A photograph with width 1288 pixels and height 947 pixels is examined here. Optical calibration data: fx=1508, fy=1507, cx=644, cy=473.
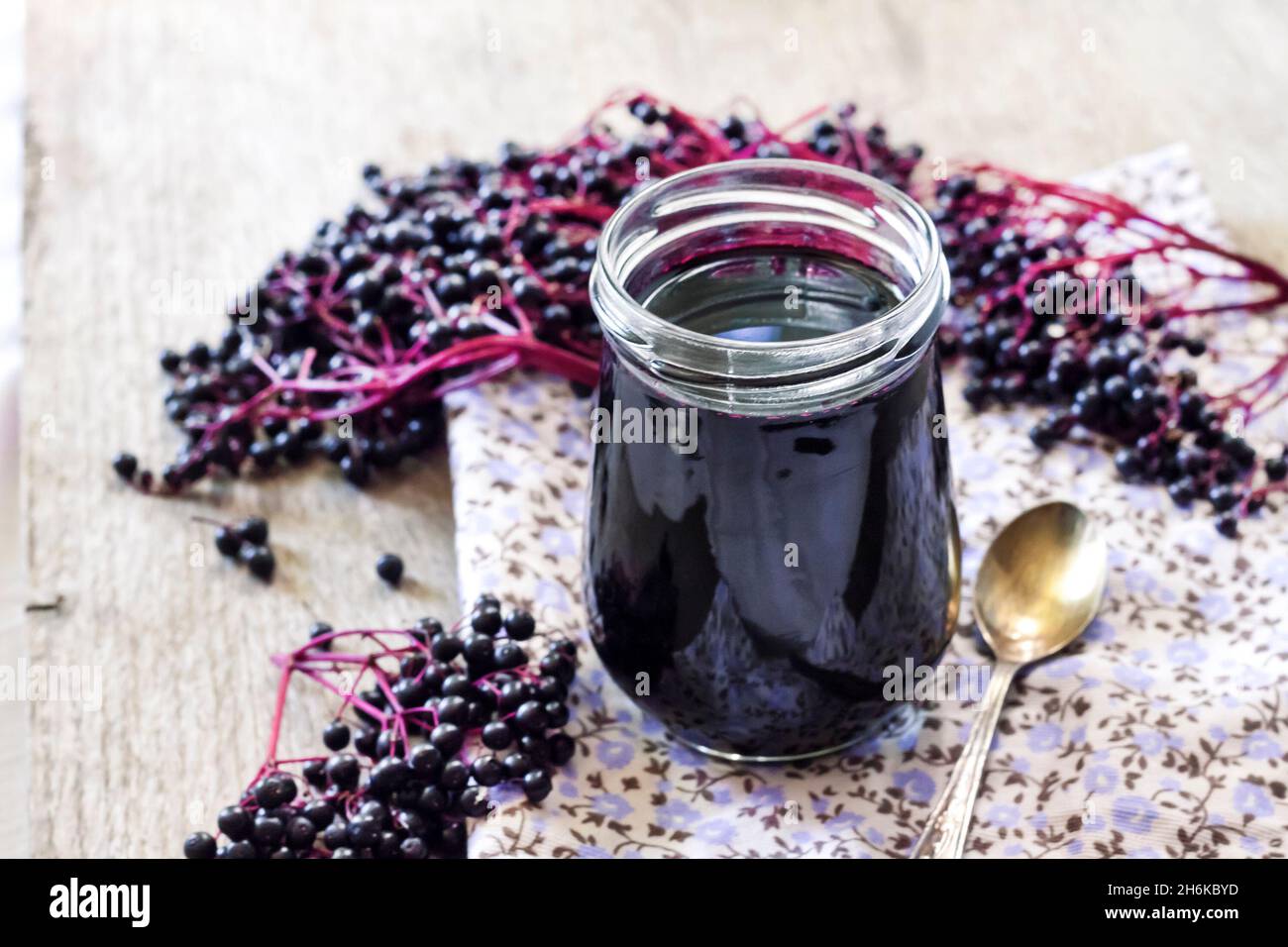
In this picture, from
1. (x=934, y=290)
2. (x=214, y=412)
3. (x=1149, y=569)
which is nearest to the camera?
(x=934, y=290)

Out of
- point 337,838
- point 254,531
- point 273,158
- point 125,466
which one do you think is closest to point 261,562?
point 254,531

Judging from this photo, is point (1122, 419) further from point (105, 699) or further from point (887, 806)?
point (105, 699)

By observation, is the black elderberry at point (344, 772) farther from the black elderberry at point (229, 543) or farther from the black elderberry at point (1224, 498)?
the black elderberry at point (1224, 498)

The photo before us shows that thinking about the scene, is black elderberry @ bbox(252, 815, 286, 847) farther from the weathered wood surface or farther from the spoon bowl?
the spoon bowl

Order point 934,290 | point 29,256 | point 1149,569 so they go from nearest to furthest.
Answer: point 934,290
point 1149,569
point 29,256

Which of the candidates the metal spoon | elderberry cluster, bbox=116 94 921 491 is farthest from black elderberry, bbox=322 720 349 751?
the metal spoon

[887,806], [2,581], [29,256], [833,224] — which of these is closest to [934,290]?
[833,224]

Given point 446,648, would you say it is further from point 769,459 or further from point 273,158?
point 273,158
